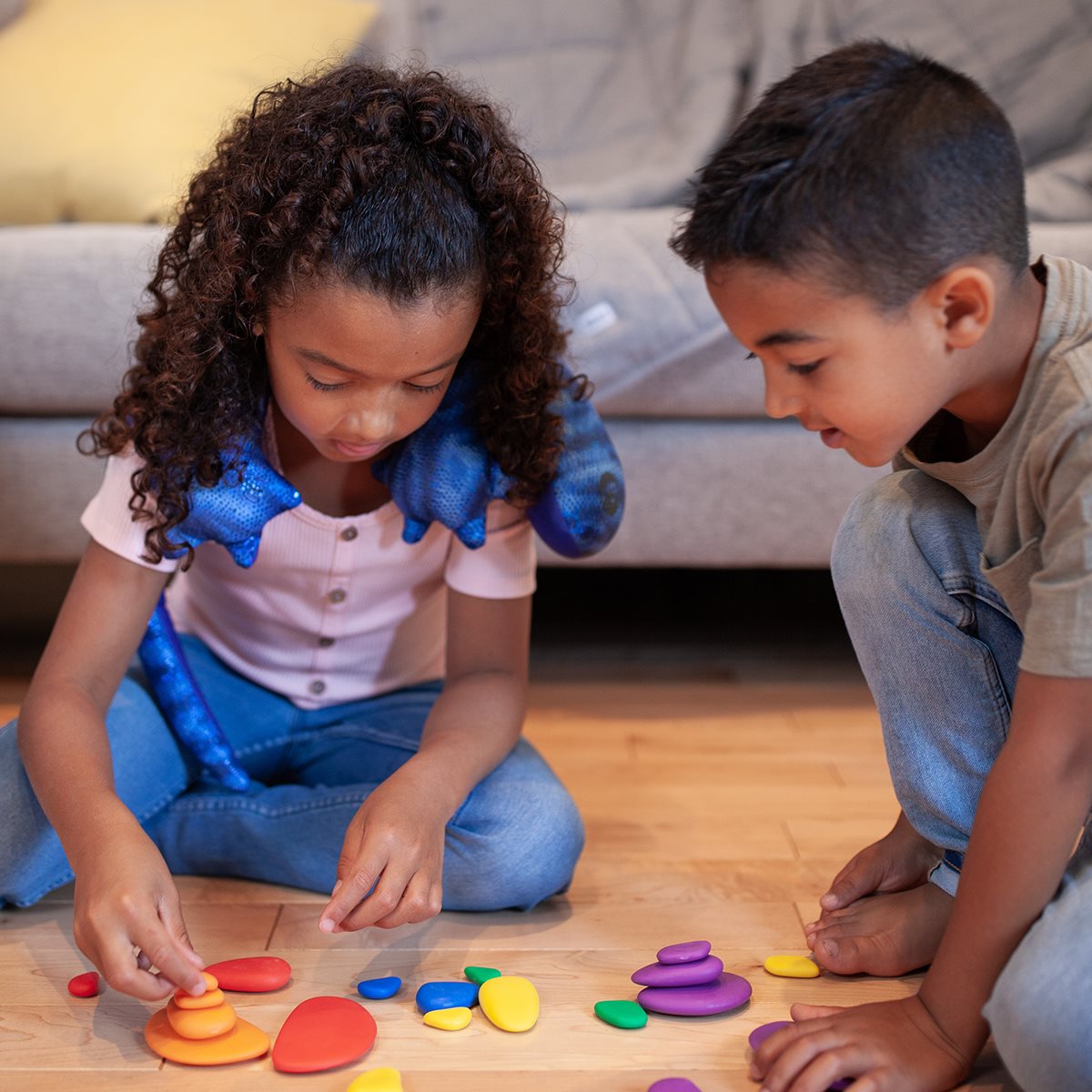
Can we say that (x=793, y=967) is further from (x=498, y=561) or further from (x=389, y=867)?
(x=498, y=561)

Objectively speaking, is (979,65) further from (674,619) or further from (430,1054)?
(430,1054)

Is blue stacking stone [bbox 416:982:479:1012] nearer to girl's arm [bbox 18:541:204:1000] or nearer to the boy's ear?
girl's arm [bbox 18:541:204:1000]

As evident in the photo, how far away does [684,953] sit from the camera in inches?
35.1

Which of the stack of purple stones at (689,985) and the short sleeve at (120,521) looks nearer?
the stack of purple stones at (689,985)

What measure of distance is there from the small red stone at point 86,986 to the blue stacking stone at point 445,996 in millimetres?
224

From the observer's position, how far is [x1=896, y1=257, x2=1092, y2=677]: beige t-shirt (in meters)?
0.71

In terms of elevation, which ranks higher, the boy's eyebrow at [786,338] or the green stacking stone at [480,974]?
the boy's eyebrow at [786,338]

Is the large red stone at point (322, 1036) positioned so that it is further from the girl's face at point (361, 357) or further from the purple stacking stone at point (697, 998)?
the girl's face at point (361, 357)

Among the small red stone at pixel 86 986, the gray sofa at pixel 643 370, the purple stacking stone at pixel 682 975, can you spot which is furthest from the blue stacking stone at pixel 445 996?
the gray sofa at pixel 643 370

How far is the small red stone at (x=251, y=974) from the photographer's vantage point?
0.88m

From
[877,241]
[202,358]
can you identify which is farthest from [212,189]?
[877,241]

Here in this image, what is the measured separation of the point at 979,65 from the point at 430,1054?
1.62 metres

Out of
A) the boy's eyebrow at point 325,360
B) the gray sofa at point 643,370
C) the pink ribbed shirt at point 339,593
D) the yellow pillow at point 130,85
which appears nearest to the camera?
the boy's eyebrow at point 325,360

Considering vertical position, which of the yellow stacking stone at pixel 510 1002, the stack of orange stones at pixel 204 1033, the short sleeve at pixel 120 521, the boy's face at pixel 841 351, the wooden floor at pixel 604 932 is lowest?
the wooden floor at pixel 604 932
